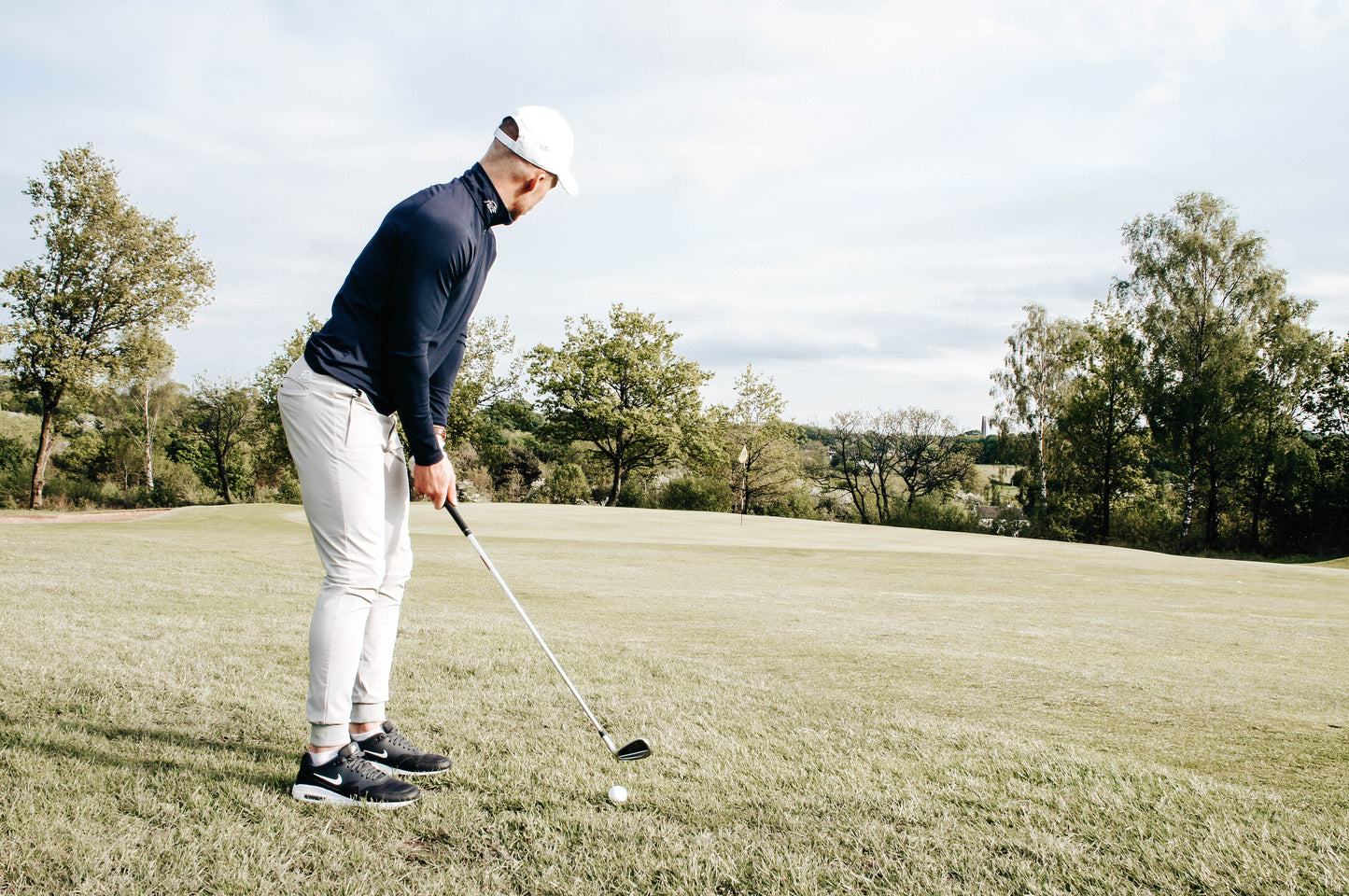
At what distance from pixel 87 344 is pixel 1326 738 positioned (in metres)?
34.9

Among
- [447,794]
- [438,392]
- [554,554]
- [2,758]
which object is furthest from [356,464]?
[554,554]

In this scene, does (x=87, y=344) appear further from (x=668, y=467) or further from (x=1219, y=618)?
(x=1219, y=618)

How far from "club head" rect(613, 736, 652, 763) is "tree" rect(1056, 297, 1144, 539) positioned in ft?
132

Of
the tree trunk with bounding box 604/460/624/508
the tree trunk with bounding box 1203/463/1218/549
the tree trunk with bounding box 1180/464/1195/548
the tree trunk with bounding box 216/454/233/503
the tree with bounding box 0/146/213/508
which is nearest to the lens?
the tree with bounding box 0/146/213/508

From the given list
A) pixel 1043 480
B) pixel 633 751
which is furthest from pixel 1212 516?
pixel 633 751

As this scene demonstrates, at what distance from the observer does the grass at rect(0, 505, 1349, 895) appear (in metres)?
2.09

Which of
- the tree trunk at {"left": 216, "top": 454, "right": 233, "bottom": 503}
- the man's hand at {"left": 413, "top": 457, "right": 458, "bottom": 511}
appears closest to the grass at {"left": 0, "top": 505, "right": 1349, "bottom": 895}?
the man's hand at {"left": 413, "top": 457, "right": 458, "bottom": 511}

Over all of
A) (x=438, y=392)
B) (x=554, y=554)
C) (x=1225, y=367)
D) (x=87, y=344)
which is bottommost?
(x=554, y=554)

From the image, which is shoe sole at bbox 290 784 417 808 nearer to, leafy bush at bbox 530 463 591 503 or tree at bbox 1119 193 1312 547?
tree at bbox 1119 193 1312 547

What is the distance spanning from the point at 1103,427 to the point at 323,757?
42.7 meters

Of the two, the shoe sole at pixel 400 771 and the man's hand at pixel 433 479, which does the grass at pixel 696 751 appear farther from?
the man's hand at pixel 433 479

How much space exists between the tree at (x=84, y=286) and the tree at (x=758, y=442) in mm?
30485

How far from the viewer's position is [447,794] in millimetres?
2580

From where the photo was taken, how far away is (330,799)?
254 centimetres
